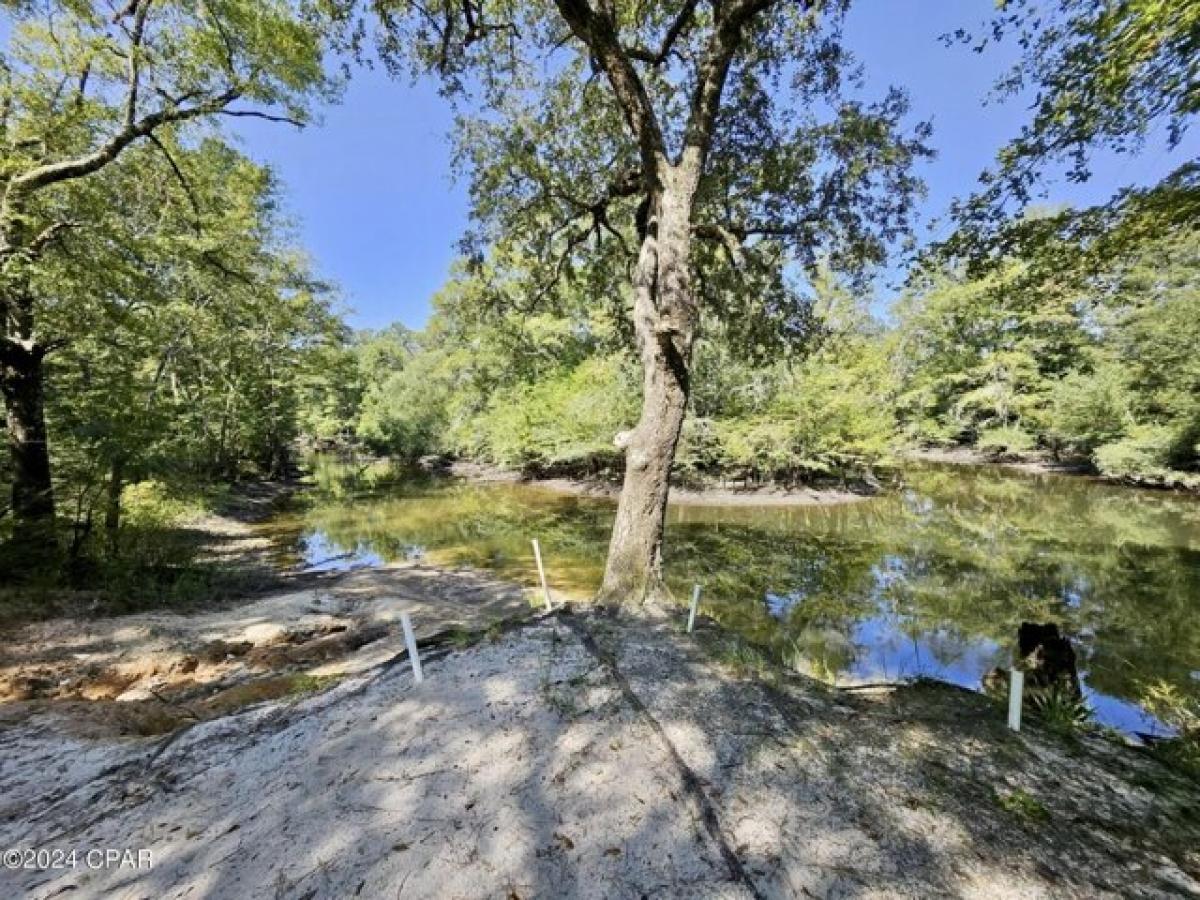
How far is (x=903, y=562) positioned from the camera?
440 inches

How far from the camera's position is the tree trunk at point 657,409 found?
464cm

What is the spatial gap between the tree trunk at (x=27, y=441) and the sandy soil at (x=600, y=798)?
201 inches

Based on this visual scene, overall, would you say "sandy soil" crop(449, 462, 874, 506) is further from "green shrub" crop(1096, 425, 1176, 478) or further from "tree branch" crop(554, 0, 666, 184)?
"tree branch" crop(554, 0, 666, 184)

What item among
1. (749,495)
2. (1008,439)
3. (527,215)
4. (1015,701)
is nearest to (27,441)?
(527,215)

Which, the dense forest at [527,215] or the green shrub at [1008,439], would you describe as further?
the green shrub at [1008,439]

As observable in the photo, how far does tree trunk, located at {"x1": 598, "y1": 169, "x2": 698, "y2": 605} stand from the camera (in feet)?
15.2

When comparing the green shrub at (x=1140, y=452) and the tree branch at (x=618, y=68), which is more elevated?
the tree branch at (x=618, y=68)

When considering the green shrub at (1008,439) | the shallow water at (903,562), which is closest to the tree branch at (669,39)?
the shallow water at (903,562)

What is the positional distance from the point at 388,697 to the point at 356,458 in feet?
150

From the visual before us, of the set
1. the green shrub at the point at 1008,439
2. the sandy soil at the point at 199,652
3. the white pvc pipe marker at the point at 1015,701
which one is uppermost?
the green shrub at the point at 1008,439

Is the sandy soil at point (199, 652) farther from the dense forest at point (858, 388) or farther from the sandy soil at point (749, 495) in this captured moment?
the sandy soil at point (749, 495)

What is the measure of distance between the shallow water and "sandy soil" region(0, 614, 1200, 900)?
3932mm

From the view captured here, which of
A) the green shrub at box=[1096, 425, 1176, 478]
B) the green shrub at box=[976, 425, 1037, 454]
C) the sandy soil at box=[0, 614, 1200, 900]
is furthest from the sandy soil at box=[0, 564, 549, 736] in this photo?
the green shrub at box=[976, 425, 1037, 454]

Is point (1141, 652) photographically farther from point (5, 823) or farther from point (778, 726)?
point (5, 823)
